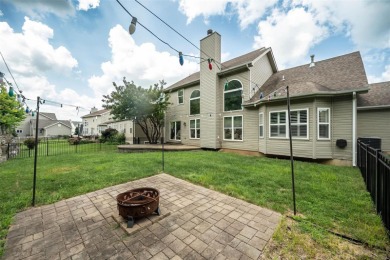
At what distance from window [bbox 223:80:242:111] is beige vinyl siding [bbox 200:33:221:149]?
83cm

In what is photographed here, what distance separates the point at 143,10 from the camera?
3531 mm

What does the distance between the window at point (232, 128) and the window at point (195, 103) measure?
9.75 feet

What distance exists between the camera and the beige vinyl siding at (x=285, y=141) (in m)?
8.14

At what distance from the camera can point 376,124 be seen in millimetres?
8758

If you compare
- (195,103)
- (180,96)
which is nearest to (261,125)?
(195,103)

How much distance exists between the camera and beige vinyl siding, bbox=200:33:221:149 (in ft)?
40.0

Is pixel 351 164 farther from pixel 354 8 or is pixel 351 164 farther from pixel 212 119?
pixel 212 119

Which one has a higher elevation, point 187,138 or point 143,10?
point 143,10

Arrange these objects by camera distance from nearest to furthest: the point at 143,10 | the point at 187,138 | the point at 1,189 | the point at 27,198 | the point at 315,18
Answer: the point at 143,10, the point at 27,198, the point at 1,189, the point at 315,18, the point at 187,138

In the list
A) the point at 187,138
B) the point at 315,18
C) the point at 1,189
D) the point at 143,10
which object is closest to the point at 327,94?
the point at 315,18

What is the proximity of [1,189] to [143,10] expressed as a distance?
6309mm

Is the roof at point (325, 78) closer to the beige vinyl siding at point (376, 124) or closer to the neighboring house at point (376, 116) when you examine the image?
the neighboring house at point (376, 116)

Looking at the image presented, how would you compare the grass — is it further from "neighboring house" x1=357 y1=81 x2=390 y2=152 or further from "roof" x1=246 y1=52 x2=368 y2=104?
"neighboring house" x1=357 y1=81 x2=390 y2=152

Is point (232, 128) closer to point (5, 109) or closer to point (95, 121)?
point (5, 109)
